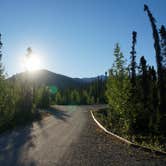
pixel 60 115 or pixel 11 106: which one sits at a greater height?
pixel 11 106

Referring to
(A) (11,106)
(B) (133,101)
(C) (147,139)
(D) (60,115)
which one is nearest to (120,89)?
(B) (133,101)

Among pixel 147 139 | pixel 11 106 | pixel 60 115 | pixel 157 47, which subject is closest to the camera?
pixel 147 139

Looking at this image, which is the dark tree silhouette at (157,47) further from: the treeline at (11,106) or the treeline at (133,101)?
the treeline at (11,106)

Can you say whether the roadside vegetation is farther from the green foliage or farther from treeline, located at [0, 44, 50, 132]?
treeline, located at [0, 44, 50, 132]

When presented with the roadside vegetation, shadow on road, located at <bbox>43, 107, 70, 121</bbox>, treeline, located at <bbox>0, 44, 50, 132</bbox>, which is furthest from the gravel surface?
shadow on road, located at <bbox>43, 107, 70, 121</bbox>

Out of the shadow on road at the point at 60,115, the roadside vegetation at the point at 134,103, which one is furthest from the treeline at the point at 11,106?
the roadside vegetation at the point at 134,103

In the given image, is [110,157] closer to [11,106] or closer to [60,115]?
[11,106]

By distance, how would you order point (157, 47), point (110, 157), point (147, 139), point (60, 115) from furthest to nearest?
point (60, 115), point (157, 47), point (147, 139), point (110, 157)

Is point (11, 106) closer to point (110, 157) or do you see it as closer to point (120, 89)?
point (120, 89)

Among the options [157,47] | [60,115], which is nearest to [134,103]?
[157,47]

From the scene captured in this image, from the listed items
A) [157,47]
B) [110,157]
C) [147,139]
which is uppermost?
[157,47]

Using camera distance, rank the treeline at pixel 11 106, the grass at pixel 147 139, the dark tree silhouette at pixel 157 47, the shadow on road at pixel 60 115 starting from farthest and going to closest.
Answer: the shadow on road at pixel 60 115, the treeline at pixel 11 106, the dark tree silhouette at pixel 157 47, the grass at pixel 147 139

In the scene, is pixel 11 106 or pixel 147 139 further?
pixel 11 106

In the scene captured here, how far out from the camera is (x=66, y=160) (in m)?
11.9
